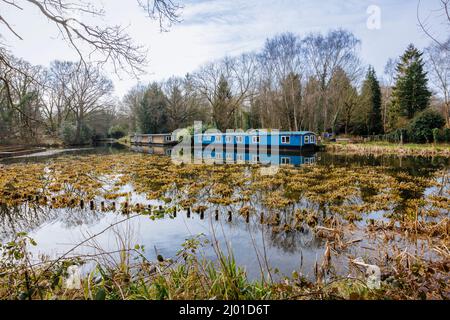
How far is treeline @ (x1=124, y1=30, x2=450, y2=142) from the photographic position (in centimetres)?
2445

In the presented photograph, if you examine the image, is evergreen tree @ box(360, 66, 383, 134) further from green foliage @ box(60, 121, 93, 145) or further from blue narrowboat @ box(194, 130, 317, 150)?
green foliage @ box(60, 121, 93, 145)

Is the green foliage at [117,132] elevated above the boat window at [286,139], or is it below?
above

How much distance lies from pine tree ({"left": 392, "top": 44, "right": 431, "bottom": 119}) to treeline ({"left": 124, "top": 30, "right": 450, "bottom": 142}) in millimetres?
86

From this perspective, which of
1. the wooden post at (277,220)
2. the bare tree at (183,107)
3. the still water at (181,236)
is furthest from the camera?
the bare tree at (183,107)

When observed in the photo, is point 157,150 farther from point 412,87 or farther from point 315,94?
point 412,87

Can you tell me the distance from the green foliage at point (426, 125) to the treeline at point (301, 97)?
7 cm

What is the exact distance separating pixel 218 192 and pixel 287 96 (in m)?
22.6

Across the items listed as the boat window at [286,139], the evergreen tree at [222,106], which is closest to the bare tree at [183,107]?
the evergreen tree at [222,106]

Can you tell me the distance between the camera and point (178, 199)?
790cm

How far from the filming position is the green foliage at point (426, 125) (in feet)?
70.9

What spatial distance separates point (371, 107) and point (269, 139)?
16249 millimetres

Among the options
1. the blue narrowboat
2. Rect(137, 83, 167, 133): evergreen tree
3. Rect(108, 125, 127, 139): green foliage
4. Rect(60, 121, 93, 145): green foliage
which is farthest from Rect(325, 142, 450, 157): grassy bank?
Rect(108, 125, 127, 139): green foliage

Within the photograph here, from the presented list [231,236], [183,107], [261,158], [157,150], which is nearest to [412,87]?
[261,158]

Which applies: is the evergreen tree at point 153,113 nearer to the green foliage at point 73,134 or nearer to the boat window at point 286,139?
the green foliage at point 73,134
